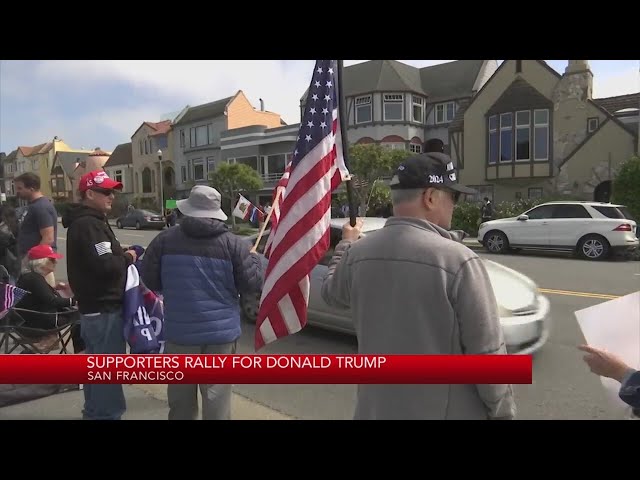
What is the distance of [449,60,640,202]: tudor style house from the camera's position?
22797 millimetres

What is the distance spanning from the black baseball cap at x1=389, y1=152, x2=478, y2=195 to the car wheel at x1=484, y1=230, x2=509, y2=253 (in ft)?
47.5

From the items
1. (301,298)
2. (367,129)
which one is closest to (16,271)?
(301,298)

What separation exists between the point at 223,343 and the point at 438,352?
5.37ft

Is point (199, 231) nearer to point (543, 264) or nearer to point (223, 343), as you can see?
point (223, 343)

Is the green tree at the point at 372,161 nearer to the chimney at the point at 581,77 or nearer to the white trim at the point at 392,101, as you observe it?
the white trim at the point at 392,101

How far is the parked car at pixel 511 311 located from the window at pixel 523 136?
22.0m

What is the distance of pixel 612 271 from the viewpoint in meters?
11.5

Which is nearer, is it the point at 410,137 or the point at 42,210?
the point at 42,210

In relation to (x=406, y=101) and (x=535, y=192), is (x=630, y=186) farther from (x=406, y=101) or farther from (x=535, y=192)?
(x=406, y=101)

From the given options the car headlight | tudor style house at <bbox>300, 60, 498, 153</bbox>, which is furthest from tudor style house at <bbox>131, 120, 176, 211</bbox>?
tudor style house at <bbox>300, 60, 498, 153</bbox>

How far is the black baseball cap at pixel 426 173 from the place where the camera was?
197 centimetres

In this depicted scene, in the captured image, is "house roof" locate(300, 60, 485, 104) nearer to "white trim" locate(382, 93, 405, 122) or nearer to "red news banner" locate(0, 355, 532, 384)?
"white trim" locate(382, 93, 405, 122)

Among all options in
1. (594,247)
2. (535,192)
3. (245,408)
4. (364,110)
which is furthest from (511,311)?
(364,110)
